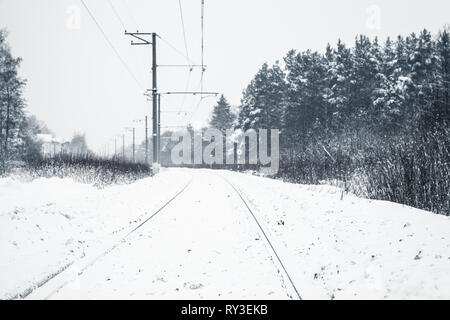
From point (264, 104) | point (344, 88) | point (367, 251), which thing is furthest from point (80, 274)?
point (344, 88)

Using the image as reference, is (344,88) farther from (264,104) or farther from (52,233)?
(52,233)

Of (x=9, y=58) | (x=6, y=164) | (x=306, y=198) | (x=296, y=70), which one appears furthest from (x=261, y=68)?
(x=306, y=198)

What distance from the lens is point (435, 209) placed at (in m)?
7.05

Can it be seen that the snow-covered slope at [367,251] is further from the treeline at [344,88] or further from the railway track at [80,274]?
the treeline at [344,88]

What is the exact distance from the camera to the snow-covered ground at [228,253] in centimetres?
361

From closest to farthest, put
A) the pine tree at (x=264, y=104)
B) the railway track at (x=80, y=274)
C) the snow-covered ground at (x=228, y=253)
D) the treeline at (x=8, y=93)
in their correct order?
the railway track at (x=80, y=274), the snow-covered ground at (x=228, y=253), the treeline at (x=8, y=93), the pine tree at (x=264, y=104)

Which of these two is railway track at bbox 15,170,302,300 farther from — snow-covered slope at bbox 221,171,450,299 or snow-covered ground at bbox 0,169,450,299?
snow-covered slope at bbox 221,171,450,299

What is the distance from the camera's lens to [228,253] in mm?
4992

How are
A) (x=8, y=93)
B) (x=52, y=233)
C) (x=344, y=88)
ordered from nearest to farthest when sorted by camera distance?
(x=52, y=233) < (x=8, y=93) < (x=344, y=88)

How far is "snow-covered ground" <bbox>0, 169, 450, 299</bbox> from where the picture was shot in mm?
3605

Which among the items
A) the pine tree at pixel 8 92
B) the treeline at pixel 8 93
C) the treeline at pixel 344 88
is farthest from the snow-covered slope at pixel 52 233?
the treeline at pixel 344 88

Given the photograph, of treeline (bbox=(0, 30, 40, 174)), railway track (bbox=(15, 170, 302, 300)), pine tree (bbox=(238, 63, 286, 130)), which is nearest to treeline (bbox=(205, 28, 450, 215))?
pine tree (bbox=(238, 63, 286, 130))

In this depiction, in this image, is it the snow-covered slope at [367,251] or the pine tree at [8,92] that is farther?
the pine tree at [8,92]
